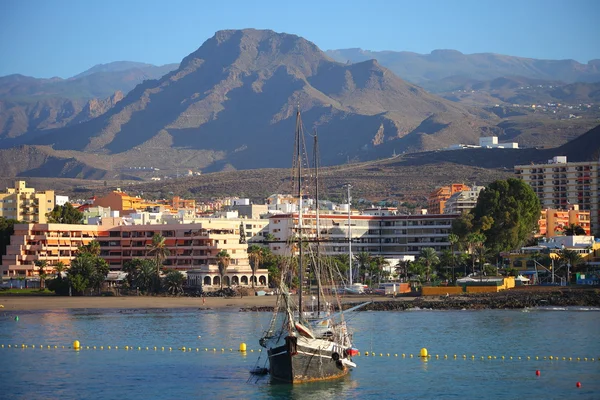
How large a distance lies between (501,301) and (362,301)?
14487 mm

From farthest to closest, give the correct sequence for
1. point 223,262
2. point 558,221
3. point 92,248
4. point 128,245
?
point 558,221 < point 128,245 < point 92,248 < point 223,262

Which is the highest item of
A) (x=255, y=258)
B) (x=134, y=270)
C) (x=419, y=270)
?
(x=255, y=258)

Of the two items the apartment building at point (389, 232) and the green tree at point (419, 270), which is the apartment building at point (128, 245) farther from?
the apartment building at point (389, 232)

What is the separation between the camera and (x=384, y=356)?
230 ft

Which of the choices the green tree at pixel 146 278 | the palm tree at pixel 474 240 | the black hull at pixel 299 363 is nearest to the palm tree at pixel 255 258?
the green tree at pixel 146 278

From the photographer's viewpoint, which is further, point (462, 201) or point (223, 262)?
point (462, 201)

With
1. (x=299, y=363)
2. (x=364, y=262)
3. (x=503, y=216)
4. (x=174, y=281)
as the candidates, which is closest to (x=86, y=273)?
(x=174, y=281)

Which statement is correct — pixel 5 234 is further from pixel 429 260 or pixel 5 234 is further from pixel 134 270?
pixel 429 260

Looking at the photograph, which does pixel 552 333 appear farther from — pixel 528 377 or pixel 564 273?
pixel 564 273

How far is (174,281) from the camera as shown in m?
127

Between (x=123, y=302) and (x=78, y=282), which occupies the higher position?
(x=78, y=282)

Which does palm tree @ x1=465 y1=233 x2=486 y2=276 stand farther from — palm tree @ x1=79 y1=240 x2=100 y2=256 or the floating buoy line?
the floating buoy line

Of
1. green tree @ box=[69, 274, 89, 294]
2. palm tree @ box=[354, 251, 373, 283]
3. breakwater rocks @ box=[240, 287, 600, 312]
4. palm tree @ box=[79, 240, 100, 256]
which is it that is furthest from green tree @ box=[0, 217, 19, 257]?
breakwater rocks @ box=[240, 287, 600, 312]

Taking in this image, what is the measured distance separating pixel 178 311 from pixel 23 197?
83648 mm
